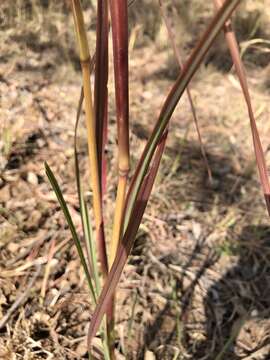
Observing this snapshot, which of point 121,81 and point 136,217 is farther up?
point 121,81

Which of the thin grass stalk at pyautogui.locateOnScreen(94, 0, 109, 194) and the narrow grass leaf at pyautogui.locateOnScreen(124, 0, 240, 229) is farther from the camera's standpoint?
the thin grass stalk at pyautogui.locateOnScreen(94, 0, 109, 194)

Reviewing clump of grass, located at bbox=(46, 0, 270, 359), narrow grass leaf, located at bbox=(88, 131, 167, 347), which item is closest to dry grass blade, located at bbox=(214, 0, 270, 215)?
clump of grass, located at bbox=(46, 0, 270, 359)

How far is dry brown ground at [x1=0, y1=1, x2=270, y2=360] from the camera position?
1025mm

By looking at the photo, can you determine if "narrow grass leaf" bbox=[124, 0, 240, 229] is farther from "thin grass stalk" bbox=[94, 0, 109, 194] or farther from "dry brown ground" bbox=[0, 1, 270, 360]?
"dry brown ground" bbox=[0, 1, 270, 360]

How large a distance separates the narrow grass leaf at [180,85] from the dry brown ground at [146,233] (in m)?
0.44

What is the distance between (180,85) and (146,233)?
83 centimetres

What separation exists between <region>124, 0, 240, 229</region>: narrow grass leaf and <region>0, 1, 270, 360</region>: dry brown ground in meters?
0.44

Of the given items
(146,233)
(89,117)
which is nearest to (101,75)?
(89,117)

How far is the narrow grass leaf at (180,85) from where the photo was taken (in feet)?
1.24

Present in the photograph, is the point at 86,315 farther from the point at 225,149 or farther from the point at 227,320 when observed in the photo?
the point at 225,149

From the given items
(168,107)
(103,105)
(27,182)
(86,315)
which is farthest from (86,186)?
A: (168,107)

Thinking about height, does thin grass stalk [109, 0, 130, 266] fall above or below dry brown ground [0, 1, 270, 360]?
above

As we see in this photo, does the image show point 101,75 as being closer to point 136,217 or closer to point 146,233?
point 136,217

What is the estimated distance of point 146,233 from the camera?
125 cm
